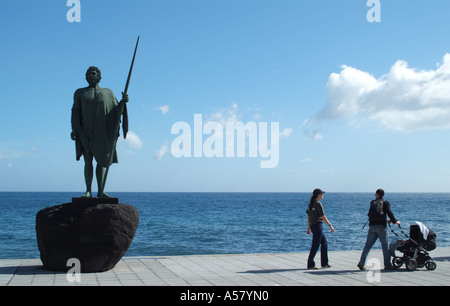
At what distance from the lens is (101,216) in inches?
360

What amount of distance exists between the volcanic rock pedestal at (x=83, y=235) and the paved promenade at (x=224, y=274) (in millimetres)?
259

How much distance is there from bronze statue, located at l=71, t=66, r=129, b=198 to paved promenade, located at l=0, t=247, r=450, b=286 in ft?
6.06

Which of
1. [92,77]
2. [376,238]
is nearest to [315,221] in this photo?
[376,238]

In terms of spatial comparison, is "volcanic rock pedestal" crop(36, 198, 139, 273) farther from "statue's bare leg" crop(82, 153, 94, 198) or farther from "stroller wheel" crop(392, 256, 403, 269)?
"stroller wheel" crop(392, 256, 403, 269)

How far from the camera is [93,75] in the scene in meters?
9.95

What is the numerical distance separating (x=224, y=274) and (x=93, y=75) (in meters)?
4.78

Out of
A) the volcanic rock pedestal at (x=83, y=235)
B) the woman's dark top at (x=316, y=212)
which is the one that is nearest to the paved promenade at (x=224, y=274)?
the volcanic rock pedestal at (x=83, y=235)

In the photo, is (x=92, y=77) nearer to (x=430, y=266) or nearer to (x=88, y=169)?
(x=88, y=169)

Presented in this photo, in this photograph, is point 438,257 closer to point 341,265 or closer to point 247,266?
point 341,265

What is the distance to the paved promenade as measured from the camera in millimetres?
7988

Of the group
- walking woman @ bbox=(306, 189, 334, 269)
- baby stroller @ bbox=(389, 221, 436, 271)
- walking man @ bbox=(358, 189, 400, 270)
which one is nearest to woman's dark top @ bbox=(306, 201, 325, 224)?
walking woman @ bbox=(306, 189, 334, 269)
